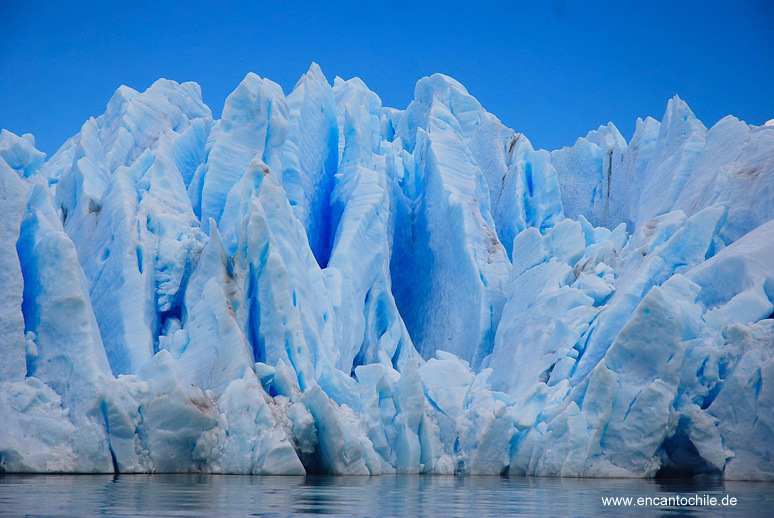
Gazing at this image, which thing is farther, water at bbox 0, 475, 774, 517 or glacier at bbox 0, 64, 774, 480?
glacier at bbox 0, 64, 774, 480

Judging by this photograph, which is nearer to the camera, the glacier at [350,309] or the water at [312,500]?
the water at [312,500]

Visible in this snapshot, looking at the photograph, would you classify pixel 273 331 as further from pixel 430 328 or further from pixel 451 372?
pixel 430 328

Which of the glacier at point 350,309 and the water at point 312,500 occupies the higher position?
the glacier at point 350,309

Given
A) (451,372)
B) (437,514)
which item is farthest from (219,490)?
(451,372)

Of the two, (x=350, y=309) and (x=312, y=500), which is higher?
(x=350, y=309)

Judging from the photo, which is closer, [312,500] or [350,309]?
[312,500]

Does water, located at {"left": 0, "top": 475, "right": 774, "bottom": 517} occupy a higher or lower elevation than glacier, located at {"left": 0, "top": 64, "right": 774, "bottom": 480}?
lower
